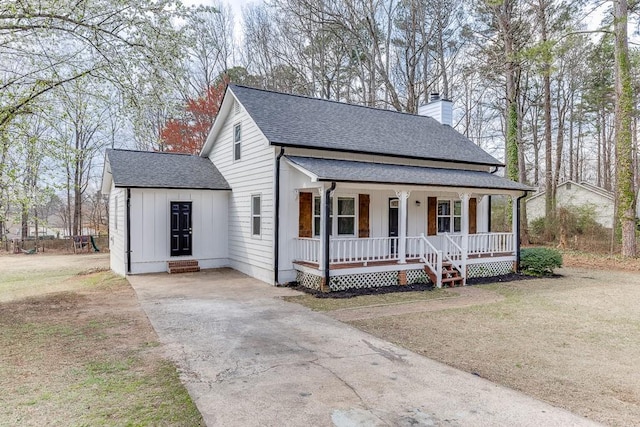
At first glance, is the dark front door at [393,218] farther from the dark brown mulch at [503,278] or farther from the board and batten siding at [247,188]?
the board and batten siding at [247,188]

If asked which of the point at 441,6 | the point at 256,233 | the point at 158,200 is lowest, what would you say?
the point at 256,233

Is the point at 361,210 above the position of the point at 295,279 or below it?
above

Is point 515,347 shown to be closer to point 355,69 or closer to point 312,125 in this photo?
point 312,125

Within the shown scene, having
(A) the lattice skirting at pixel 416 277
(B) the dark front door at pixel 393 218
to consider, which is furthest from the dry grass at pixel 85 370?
(B) the dark front door at pixel 393 218

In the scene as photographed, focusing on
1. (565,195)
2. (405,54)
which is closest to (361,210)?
(405,54)

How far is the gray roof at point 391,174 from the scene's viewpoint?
32.4ft

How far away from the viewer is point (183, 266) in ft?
42.3

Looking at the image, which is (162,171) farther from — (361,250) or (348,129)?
(361,250)

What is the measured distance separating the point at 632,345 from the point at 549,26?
19.2 metres

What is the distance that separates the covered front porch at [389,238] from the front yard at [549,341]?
1.73m

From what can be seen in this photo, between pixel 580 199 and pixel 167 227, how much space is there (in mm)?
27297

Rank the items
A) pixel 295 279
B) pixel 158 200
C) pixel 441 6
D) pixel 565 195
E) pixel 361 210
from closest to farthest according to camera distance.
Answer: pixel 295 279 < pixel 361 210 < pixel 158 200 < pixel 441 6 < pixel 565 195

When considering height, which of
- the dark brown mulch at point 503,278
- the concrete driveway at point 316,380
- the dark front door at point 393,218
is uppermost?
the dark front door at point 393,218

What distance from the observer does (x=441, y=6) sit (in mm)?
21484
